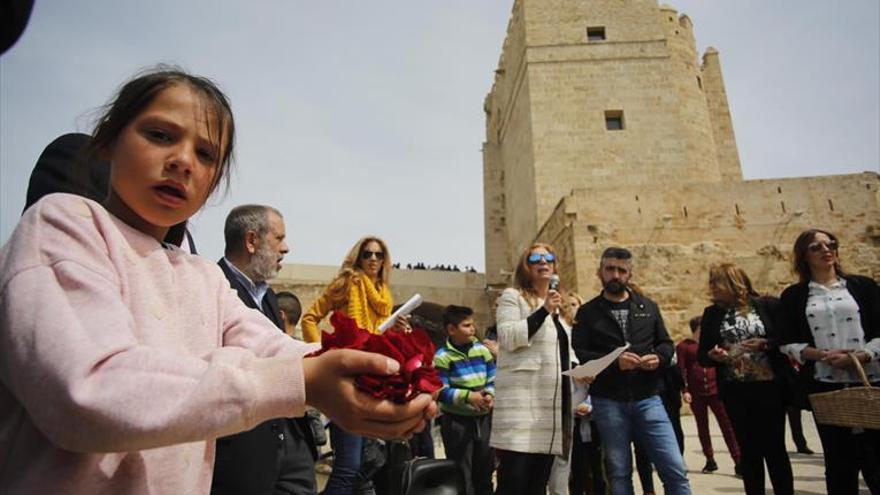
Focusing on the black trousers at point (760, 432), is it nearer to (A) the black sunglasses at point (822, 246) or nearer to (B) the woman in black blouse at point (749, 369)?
(B) the woman in black blouse at point (749, 369)

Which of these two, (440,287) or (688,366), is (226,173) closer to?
(688,366)

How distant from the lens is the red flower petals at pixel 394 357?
797 millimetres

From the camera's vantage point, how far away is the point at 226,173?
1.27 m

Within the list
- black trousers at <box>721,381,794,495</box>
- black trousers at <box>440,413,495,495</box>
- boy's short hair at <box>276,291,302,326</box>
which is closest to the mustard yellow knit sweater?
boy's short hair at <box>276,291,302,326</box>

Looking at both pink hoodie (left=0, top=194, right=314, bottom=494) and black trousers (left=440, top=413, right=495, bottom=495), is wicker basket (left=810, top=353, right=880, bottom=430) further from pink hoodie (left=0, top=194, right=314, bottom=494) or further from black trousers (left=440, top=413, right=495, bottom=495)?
pink hoodie (left=0, top=194, right=314, bottom=494)

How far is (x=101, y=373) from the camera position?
2.17 ft

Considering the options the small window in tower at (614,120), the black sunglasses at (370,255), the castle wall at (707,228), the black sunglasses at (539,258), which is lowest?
the black sunglasses at (539,258)

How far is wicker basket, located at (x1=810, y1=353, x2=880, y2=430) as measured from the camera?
2.66m

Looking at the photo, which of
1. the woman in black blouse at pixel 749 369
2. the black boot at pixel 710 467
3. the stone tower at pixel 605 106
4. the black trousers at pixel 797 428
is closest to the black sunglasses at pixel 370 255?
the woman in black blouse at pixel 749 369

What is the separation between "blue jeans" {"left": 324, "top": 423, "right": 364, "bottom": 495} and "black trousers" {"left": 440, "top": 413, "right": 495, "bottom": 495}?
1.04 m

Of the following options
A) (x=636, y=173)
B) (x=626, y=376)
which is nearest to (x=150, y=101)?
(x=626, y=376)

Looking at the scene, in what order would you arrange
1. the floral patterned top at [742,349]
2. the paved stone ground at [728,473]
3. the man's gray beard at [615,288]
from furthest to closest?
the paved stone ground at [728,473], the man's gray beard at [615,288], the floral patterned top at [742,349]

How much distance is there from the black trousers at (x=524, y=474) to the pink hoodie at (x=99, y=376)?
7.53ft

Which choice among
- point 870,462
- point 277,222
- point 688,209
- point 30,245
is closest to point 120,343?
point 30,245
